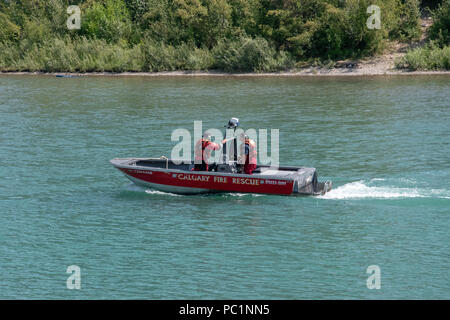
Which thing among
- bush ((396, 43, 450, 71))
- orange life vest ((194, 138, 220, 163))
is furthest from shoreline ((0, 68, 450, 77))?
orange life vest ((194, 138, 220, 163))

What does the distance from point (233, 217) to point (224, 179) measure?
1.98 metres

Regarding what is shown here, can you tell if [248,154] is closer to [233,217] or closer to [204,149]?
[204,149]

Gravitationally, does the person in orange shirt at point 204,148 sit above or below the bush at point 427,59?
below

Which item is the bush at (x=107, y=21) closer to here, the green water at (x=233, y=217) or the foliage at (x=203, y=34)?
the foliage at (x=203, y=34)

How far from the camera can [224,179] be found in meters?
23.4

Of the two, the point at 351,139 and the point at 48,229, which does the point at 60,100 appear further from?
the point at 48,229

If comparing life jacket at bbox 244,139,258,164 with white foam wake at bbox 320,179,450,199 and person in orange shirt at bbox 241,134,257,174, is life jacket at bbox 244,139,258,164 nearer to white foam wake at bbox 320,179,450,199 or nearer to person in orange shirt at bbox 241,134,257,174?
person in orange shirt at bbox 241,134,257,174

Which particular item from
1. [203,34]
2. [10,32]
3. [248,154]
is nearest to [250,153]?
[248,154]

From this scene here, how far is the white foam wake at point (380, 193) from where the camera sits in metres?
23.2

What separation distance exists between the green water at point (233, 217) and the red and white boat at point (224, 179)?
0.44 meters

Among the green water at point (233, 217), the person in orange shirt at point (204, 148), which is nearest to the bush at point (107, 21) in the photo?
the green water at point (233, 217)

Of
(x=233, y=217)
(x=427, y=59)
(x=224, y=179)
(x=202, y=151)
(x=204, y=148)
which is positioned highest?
(x=427, y=59)

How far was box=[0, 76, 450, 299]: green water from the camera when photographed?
16.9m

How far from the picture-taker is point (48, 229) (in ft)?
68.9
